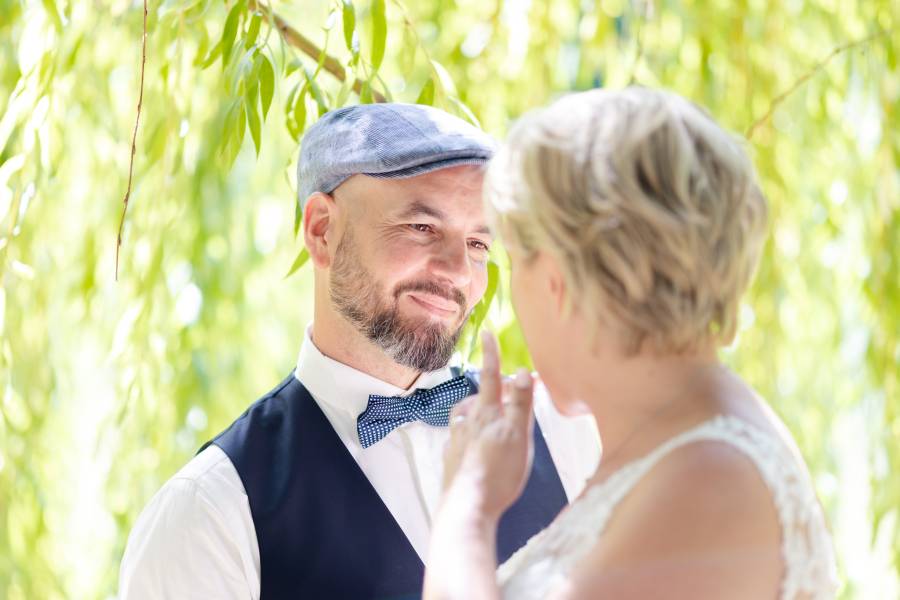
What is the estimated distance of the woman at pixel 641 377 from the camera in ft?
3.49

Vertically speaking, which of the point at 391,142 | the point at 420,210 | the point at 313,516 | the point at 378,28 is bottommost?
the point at 313,516

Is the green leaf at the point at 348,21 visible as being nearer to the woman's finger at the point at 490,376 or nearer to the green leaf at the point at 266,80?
the green leaf at the point at 266,80

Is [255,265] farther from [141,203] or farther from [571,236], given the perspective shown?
[571,236]

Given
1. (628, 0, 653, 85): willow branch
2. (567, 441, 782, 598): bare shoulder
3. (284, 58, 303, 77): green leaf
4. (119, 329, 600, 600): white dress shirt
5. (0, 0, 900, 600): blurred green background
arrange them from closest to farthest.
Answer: (567, 441, 782, 598): bare shoulder < (119, 329, 600, 600): white dress shirt < (284, 58, 303, 77): green leaf < (628, 0, 653, 85): willow branch < (0, 0, 900, 600): blurred green background

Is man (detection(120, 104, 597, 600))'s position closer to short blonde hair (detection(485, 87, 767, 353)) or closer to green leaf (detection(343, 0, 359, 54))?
green leaf (detection(343, 0, 359, 54))

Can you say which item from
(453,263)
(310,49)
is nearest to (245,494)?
(453,263)

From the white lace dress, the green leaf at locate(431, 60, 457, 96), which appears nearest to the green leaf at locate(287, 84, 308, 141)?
the green leaf at locate(431, 60, 457, 96)

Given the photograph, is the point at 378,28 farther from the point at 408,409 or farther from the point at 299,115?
the point at 408,409

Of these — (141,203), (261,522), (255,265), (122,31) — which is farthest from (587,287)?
(255,265)

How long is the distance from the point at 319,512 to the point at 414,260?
398 mm

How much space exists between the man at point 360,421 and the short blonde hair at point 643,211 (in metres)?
0.68

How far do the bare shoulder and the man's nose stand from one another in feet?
2.62

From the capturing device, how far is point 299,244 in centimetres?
312

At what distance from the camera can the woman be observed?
1063 millimetres
